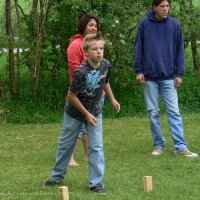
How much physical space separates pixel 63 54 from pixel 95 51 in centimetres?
647

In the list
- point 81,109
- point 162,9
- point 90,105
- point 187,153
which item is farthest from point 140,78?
point 81,109

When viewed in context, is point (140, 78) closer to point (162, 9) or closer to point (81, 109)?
point (162, 9)

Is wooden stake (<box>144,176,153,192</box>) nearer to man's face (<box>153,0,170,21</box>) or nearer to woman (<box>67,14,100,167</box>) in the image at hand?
woman (<box>67,14,100,167</box>)

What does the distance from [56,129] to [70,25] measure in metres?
2.47

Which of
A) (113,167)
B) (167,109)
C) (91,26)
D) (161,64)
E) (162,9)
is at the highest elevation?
(162,9)

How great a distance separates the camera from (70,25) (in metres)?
12.3

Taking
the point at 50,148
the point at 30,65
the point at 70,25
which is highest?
the point at 70,25

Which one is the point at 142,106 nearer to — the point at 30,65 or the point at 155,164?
the point at 30,65

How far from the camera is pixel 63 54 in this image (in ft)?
41.4

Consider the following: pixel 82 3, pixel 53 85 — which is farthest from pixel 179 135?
pixel 53 85

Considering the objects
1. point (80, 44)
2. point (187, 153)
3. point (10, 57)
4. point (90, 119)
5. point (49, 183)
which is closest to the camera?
point (90, 119)

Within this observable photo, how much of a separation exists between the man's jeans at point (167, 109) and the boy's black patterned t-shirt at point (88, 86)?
2.04 metres

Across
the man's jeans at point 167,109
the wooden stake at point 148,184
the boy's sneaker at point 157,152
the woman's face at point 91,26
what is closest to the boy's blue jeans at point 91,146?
the wooden stake at point 148,184

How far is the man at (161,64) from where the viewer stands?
326 inches
